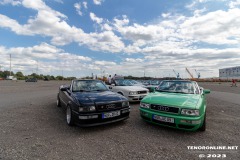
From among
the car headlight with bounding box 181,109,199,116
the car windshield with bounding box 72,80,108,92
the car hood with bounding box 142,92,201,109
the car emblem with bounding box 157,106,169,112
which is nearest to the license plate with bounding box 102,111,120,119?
the car hood with bounding box 142,92,201,109

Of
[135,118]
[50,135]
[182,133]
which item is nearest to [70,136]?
[50,135]

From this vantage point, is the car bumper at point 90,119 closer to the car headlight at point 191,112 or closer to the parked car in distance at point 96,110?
the parked car in distance at point 96,110

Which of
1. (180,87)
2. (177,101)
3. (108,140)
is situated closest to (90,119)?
(108,140)

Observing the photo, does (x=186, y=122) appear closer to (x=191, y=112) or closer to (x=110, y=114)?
(x=191, y=112)

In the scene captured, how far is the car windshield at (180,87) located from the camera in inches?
194

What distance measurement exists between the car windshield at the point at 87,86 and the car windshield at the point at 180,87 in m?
2.29

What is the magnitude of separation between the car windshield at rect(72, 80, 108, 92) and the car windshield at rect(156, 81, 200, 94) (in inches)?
90.2

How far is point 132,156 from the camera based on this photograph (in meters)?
2.83

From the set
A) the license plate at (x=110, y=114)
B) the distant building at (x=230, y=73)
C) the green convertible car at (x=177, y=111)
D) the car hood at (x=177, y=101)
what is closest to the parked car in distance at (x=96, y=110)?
the license plate at (x=110, y=114)

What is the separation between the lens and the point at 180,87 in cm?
522

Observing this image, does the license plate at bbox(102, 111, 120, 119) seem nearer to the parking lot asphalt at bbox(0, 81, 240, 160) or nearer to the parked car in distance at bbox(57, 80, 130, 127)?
the parked car in distance at bbox(57, 80, 130, 127)

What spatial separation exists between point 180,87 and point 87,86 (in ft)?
11.3

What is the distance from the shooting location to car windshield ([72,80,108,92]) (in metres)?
5.12

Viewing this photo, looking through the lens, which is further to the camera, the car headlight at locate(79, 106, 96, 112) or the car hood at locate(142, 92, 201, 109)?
the car headlight at locate(79, 106, 96, 112)
